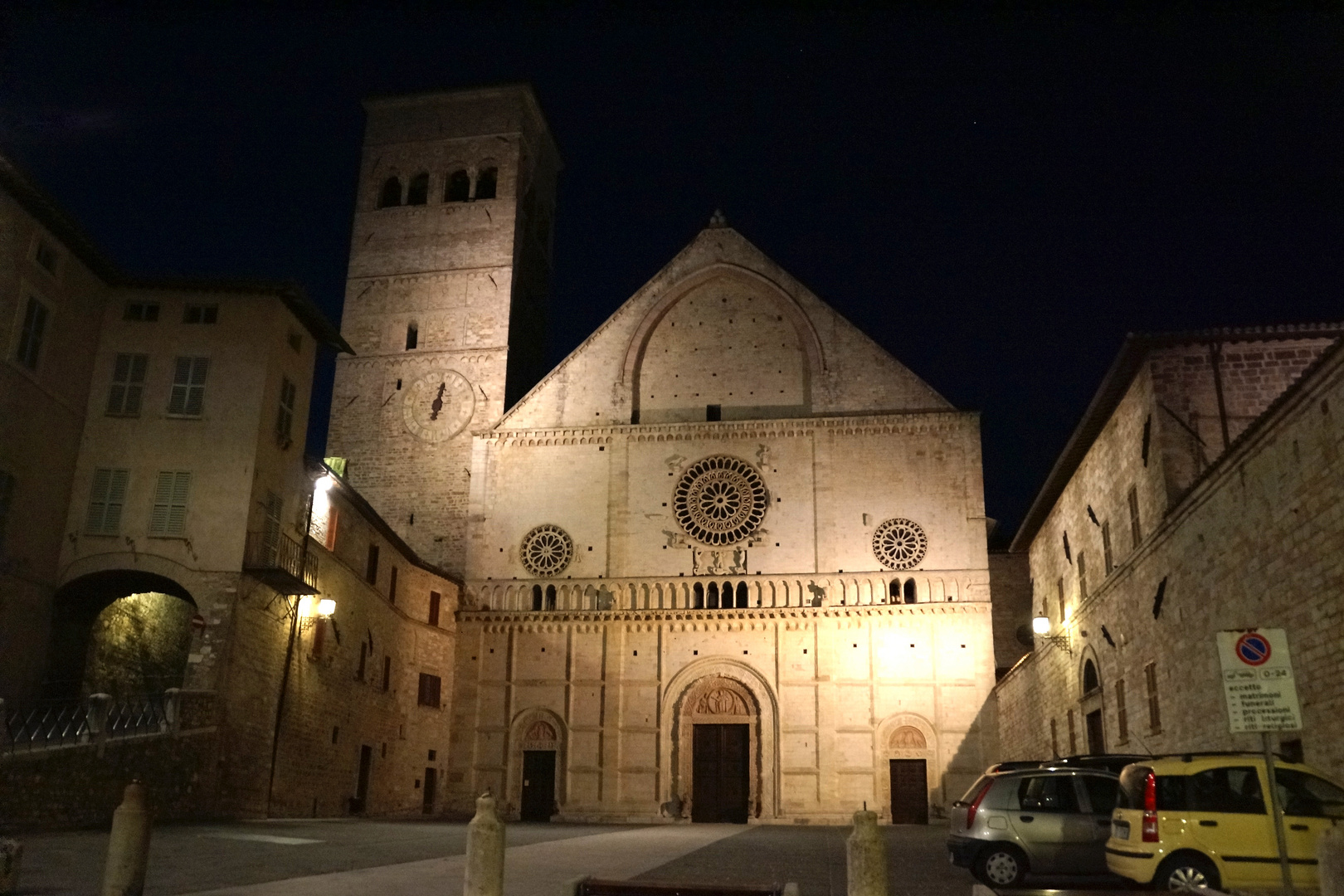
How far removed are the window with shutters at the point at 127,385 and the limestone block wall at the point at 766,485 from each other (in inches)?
464

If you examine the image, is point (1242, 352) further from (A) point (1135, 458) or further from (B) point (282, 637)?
(B) point (282, 637)

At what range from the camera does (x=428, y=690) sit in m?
28.3

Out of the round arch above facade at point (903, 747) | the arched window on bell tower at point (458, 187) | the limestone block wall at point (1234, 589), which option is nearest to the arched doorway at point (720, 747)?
the round arch above facade at point (903, 747)

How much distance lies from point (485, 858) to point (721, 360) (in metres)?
24.0

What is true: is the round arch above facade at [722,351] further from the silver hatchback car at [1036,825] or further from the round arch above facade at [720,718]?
the silver hatchback car at [1036,825]

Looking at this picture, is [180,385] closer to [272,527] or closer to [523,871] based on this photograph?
[272,527]

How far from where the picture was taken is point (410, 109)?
37.4m

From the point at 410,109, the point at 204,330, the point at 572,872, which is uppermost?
the point at 410,109

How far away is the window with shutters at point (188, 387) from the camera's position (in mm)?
19672

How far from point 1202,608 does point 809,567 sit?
1490 cm

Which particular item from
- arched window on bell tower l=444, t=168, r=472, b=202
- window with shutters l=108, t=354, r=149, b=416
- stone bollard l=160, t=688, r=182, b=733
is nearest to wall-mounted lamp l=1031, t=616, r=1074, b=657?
stone bollard l=160, t=688, r=182, b=733

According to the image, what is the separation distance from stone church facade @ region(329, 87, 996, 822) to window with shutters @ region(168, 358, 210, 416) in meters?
11.4

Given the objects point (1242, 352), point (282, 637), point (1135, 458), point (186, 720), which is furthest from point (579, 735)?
point (1242, 352)

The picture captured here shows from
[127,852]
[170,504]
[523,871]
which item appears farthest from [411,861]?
[170,504]
